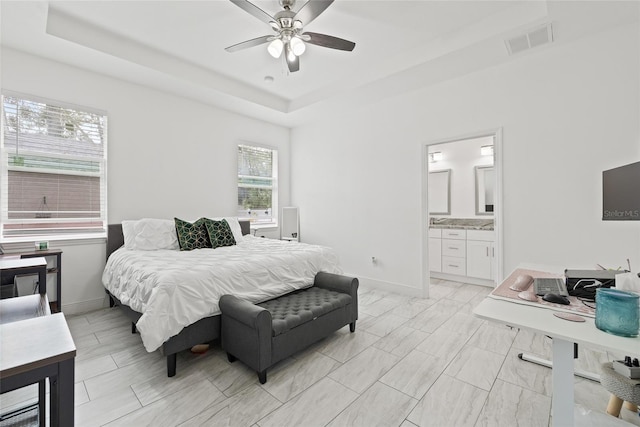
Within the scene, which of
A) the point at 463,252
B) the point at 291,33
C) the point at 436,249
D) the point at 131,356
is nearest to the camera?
the point at 131,356

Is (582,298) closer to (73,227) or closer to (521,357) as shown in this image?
(521,357)

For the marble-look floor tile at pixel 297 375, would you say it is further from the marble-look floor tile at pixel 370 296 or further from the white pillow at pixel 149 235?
the white pillow at pixel 149 235

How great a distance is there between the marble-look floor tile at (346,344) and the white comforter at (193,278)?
0.60 m

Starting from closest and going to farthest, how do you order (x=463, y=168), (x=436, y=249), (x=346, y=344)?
(x=346, y=344), (x=436, y=249), (x=463, y=168)

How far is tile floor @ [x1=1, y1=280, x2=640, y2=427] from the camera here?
5.54 feet

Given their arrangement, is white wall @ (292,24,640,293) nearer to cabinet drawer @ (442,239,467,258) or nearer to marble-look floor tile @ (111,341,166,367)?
cabinet drawer @ (442,239,467,258)

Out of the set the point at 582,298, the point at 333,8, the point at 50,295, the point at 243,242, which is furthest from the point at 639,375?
the point at 50,295

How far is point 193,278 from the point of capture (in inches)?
86.1

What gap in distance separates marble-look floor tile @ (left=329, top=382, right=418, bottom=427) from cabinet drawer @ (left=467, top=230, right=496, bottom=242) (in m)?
3.35

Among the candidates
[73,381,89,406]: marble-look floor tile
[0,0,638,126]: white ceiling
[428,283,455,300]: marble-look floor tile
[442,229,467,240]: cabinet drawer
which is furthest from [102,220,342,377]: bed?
[442,229,467,240]: cabinet drawer

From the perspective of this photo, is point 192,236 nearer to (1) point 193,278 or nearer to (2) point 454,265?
(1) point 193,278

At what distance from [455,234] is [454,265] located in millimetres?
518

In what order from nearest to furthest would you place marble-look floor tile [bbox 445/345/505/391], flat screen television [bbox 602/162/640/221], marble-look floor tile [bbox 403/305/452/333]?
flat screen television [bbox 602/162/640/221] → marble-look floor tile [bbox 445/345/505/391] → marble-look floor tile [bbox 403/305/452/333]

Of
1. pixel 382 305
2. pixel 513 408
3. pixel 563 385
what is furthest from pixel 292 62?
pixel 513 408
